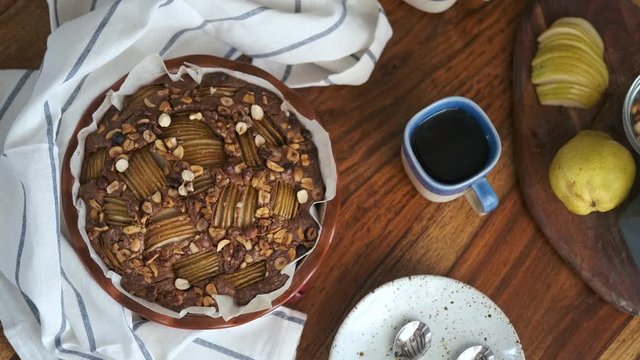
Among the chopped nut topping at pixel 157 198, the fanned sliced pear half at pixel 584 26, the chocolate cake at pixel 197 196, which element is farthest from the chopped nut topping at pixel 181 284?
the fanned sliced pear half at pixel 584 26

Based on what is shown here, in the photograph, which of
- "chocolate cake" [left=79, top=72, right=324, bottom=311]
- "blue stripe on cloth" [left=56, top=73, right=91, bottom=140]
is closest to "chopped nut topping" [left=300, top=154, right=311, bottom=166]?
"chocolate cake" [left=79, top=72, right=324, bottom=311]

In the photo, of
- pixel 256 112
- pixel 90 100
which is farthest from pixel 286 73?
pixel 90 100

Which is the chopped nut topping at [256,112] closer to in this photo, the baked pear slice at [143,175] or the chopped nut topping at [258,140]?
the chopped nut topping at [258,140]

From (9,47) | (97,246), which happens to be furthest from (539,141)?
(9,47)

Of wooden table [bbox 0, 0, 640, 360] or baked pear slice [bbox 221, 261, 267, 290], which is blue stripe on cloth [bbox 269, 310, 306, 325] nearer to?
wooden table [bbox 0, 0, 640, 360]

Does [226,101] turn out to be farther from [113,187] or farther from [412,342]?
[412,342]

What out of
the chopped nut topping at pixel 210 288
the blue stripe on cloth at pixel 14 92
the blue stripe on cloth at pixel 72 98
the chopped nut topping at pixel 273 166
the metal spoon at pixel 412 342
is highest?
the blue stripe on cloth at pixel 14 92
